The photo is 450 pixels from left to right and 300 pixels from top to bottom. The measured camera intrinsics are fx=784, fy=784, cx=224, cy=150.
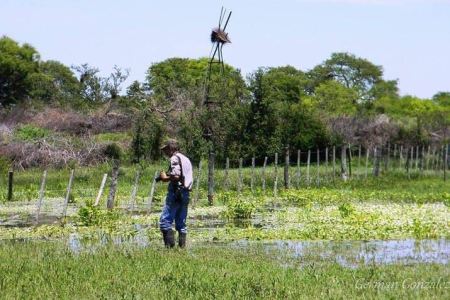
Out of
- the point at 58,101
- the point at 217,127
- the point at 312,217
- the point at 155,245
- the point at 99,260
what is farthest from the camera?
the point at 58,101

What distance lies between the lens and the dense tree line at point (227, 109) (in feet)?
121

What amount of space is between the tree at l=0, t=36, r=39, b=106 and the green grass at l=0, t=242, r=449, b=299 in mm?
50805

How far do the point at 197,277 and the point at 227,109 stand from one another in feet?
93.3

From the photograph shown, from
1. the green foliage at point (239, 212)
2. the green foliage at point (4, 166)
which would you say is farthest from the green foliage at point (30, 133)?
the green foliage at point (239, 212)

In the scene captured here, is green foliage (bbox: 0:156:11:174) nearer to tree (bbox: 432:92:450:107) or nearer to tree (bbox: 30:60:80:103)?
tree (bbox: 30:60:80:103)

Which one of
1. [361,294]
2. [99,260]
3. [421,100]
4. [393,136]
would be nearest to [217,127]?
[393,136]

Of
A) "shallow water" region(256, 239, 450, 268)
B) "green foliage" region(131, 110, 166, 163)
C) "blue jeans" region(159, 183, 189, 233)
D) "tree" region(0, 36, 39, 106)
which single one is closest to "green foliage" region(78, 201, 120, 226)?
"blue jeans" region(159, 183, 189, 233)

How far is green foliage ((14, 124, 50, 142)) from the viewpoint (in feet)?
119

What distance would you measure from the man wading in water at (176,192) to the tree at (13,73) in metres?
49.2

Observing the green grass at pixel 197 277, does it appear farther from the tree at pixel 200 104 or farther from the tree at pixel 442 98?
the tree at pixel 442 98

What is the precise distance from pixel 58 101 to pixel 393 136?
22712mm

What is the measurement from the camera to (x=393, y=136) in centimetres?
5406

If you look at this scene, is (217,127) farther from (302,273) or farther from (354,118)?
(302,273)

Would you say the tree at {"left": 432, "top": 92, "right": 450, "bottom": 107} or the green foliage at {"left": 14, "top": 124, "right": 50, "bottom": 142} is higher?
the tree at {"left": 432, "top": 92, "right": 450, "bottom": 107}
